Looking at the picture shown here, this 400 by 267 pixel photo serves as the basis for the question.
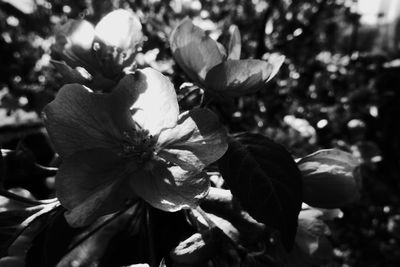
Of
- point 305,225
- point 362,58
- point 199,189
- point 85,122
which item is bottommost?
point 362,58

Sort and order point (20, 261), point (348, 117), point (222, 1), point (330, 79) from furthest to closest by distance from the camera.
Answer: point (222, 1)
point (330, 79)
point (348, 117)
point (20, 261)

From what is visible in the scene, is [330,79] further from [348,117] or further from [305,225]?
[305,225]

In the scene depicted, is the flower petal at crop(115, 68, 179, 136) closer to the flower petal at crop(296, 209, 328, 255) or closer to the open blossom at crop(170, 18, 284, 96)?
the open blossom at crop(170, 18, 284, 96)

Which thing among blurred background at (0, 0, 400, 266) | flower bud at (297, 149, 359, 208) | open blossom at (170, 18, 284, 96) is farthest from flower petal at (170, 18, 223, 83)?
blurred background at (0, 0, 400, 266)

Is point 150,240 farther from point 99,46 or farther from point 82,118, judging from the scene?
point 99,46

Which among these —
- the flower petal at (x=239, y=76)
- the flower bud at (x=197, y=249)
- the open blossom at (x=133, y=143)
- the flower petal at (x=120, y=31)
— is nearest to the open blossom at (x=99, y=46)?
the flower petal at (x=120, y=31)

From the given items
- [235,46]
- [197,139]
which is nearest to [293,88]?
[235,46]

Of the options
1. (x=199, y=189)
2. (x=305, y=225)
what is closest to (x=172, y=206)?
(x=199, y=189)
